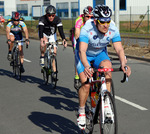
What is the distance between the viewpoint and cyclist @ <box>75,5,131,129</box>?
17.3 ft

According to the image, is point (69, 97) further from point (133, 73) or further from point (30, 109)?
point (133, 73)

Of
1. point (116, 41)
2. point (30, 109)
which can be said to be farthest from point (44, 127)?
point (116, 41)

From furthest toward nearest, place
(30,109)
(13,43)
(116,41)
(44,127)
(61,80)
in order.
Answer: (13,43), (61,80), (30,109), (44,127), (116,41)

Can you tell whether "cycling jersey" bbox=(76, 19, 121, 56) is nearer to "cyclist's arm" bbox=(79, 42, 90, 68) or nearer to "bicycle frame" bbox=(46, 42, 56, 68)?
"cyclist's arm" bbox=(79, 42, 90, 68)

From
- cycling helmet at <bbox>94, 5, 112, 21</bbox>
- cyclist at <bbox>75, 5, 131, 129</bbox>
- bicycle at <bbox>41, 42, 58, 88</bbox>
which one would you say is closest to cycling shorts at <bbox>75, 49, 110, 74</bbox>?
cyclist at <bbox>75, 5, 131, 129</bbox>

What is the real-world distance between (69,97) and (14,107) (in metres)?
1.39

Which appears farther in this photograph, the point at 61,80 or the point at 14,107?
the point at 61,80

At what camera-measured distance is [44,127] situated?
257 inches

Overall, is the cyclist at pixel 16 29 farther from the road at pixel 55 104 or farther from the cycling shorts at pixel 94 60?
the cycling shorts at pixel 94 60

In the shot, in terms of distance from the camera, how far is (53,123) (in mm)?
6738

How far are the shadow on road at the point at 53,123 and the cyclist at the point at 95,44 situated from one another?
702 millimetres

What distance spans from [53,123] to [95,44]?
5.88 feet

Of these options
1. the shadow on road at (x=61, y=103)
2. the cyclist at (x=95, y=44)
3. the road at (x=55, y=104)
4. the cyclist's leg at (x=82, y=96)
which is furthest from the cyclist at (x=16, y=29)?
the cyclist's leg at (x=82, y=96)

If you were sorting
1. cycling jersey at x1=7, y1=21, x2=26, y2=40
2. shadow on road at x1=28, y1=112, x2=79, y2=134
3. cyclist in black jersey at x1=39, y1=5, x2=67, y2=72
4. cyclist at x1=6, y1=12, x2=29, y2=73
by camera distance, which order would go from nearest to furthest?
shadow on road at x1=28, y1=112, x2=79, y2=134 < cyclist in black jersey at x1=39, y1=5, x2=67, y2=72 < cyclist at x1=6, y1=12, x2=29, y2=73 < cycling jersey at x1=7, y1=21, x2=26, y2=40
